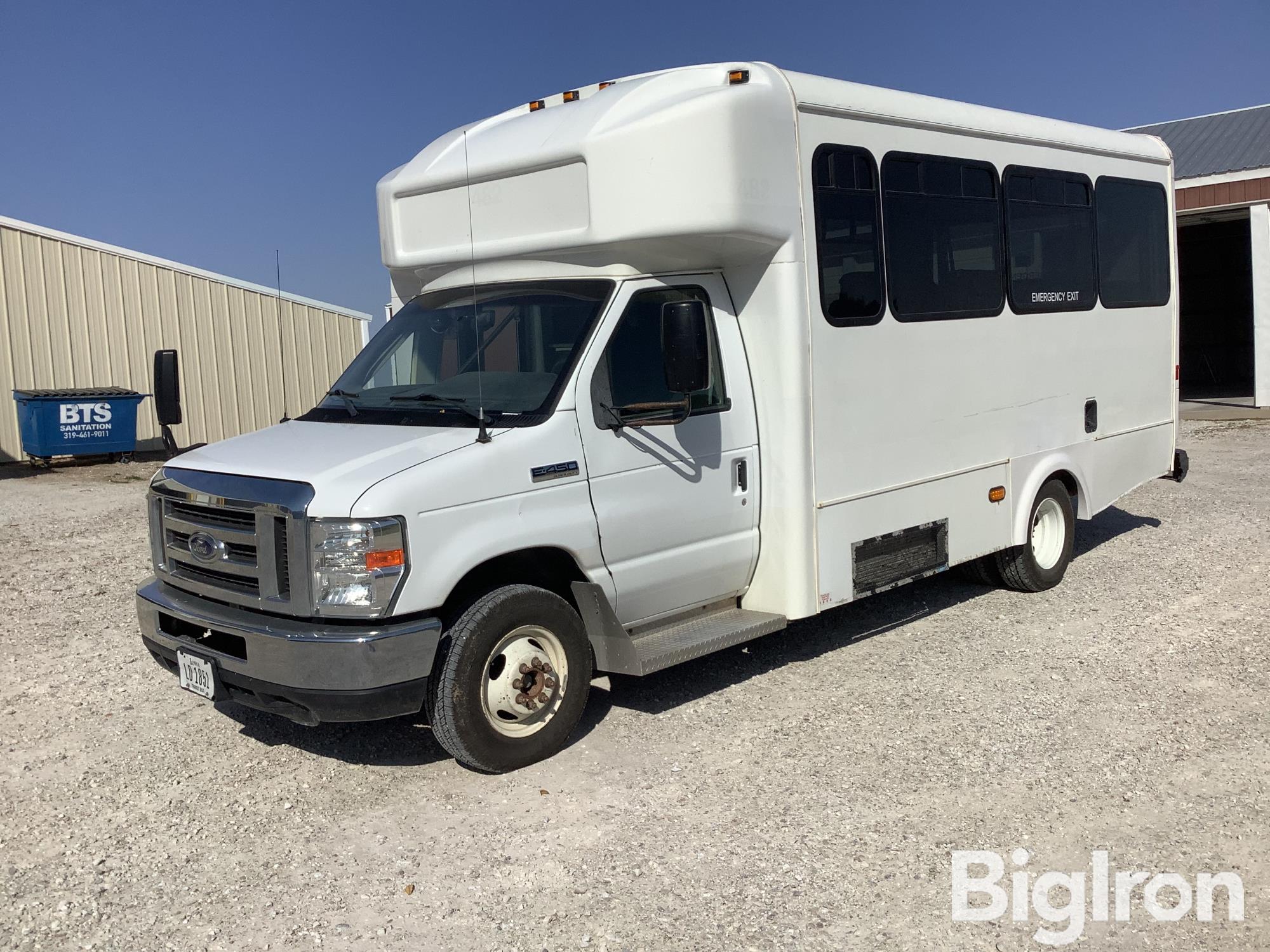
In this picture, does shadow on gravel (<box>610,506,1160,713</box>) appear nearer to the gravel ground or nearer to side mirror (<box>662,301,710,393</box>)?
the gravel ground

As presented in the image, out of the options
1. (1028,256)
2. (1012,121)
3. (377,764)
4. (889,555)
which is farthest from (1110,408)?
(377,764)

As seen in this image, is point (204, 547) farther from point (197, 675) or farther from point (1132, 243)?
point (1132, 243)

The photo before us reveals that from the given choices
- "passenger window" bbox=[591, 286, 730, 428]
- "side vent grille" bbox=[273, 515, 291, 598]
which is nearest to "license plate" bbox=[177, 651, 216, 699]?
"side vent grille" bbox=[273, 515, 291, 598]

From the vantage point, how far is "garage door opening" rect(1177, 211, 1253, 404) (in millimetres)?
28844

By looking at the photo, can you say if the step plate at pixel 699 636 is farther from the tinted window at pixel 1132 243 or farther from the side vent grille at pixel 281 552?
the tinted window at pixel 1132 243

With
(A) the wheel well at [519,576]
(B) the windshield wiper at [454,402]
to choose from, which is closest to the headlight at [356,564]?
(A) the wheel well at [519,576]

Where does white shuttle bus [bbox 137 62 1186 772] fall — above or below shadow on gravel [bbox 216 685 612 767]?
above

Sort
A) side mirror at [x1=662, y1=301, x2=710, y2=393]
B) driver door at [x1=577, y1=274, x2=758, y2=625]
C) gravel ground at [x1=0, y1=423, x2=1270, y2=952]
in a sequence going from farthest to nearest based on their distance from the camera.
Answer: driver door at [x1=577, y1=274, x2=758, y2=625] < side mirror at [x1=662, y1=301, x2=710, y2=393] < gravel ground at [x1=0, y1=423, x2=1270, y2=952]

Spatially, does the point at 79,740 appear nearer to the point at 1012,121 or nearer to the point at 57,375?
the point at 1012,121

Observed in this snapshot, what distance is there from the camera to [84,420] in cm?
1772

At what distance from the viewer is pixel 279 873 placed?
4305mm

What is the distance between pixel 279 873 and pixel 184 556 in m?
1.63

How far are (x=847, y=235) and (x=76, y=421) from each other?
592 inches

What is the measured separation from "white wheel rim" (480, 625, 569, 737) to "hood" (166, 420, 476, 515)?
92cm
